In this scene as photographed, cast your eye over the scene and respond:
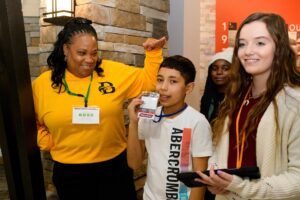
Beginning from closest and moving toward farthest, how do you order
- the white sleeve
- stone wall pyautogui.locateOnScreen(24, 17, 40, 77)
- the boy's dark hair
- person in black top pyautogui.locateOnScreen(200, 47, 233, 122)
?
the white sleeve, the boy's dark hair, person in black top pyautogui.locateOnScreen(200, 47, 233, 122), stone wall pyautogui.locateOnScreen(24, 17, 40, 77)

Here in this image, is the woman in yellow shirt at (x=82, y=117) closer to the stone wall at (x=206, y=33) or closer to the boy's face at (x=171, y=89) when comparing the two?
the boy's face at (x=171, y=89)

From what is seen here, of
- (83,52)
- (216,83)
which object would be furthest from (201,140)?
(216,83)

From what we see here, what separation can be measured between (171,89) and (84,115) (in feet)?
1.56

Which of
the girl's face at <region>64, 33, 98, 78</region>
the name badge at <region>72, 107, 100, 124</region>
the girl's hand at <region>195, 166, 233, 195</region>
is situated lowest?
the girl's hand at <region>195, 166, 233, 195</region>

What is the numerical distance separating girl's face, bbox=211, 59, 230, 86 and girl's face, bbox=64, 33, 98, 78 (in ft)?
3.18

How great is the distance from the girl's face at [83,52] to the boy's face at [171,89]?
387 mm

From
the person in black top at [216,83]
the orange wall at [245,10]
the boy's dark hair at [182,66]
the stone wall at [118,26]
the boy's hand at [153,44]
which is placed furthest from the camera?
the orange wall at [245,10]

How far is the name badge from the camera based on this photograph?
169 centimetres

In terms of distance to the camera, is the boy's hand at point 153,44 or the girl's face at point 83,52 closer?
the girl's face at point 83,52

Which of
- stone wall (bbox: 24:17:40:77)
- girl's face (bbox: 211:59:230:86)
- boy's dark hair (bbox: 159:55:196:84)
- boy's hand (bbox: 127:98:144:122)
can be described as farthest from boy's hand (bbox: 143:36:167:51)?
stone wall (bbox: 24:17:40:77)

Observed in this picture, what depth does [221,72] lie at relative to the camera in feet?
7.61

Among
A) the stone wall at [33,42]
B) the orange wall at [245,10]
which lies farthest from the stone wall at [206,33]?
the stone wall at [33,42]

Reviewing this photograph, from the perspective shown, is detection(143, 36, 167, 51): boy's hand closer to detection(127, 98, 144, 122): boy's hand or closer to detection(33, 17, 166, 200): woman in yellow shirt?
detection(33, 17, 166, 200): woman in yellow shirt

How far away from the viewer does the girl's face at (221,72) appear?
231 centimetres
